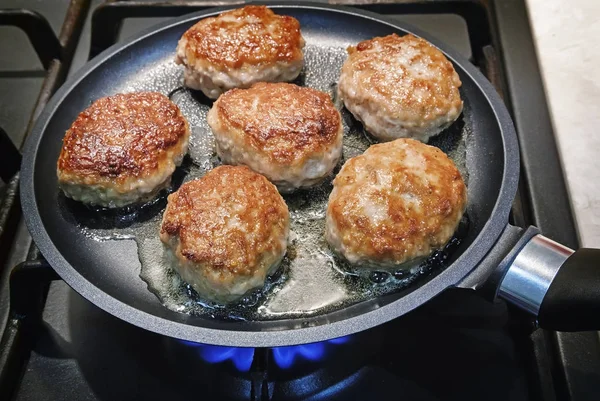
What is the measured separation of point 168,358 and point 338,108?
0.89m

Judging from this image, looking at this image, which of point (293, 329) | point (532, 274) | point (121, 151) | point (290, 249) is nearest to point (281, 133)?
point (290, 249)

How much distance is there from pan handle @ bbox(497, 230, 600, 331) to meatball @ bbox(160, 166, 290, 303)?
0.54 metres

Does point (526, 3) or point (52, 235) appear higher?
point (526, 3)

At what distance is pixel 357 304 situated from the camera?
1.37 meters

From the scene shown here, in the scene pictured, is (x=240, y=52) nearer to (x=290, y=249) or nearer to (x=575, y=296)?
(x=290, y=249)

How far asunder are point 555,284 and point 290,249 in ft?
2.09

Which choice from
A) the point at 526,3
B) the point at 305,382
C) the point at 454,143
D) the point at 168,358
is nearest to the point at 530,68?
the point at 526,3

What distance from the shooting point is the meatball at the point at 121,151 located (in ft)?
4.85

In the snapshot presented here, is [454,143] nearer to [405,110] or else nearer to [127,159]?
[405,110]

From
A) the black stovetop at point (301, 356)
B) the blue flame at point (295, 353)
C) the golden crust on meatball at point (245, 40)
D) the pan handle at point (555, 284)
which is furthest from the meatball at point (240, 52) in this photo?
the pan handle at point (555, 284)

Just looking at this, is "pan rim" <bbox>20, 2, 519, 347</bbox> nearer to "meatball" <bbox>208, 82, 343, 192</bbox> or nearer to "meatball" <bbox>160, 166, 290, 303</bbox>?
"meatball" <bbox>160, 166, 290, 303</bbox>

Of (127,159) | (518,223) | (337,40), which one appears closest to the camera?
(127,159)

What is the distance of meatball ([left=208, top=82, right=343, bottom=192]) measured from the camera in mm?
1502

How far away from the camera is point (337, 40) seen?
1.96 meters
